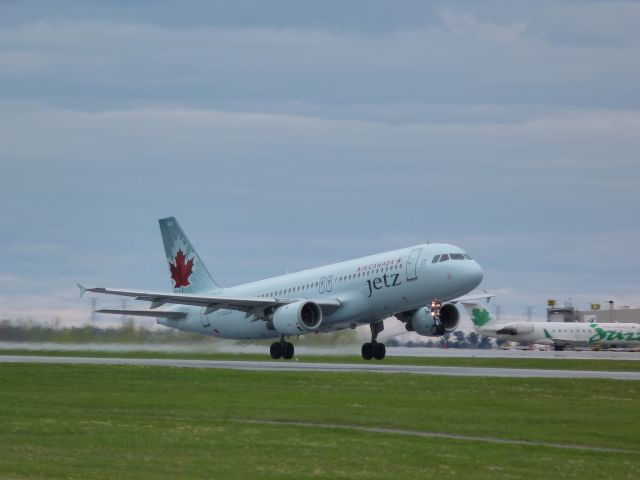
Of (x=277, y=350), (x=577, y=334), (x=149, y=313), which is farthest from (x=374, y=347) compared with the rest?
(x=577, y=334)

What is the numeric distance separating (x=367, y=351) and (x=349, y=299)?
422 cm

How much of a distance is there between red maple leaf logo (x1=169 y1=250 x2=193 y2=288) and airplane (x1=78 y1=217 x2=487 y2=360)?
157 inches

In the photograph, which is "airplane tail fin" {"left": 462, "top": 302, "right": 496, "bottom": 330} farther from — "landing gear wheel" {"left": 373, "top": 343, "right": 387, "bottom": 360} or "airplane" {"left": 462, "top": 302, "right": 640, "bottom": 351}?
"landing gear wheel" {"left": 373, "top": 343, "right": 387, "bottom": 360}

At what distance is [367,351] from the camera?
59.5m

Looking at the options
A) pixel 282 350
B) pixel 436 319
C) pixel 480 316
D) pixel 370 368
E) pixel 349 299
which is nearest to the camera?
pixel 370 368

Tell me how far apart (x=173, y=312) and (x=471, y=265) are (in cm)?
1990

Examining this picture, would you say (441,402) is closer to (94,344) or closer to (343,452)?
(343,452)

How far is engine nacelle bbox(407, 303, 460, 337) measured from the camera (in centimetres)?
5662

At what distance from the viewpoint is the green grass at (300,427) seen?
19.9 meters

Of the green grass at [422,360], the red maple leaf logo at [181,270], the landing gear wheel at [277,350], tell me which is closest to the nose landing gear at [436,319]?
the green grass at [422,360]

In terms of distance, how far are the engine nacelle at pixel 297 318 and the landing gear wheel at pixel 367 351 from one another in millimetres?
4259

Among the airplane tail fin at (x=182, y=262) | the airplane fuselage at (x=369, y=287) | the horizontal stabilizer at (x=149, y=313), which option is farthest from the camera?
the airplane tail fin at (x=182, y=262)

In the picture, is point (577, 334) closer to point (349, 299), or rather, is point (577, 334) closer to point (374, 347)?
point (374, 347)

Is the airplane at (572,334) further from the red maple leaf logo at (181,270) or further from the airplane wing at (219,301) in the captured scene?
the airplane wing at (219,301)
